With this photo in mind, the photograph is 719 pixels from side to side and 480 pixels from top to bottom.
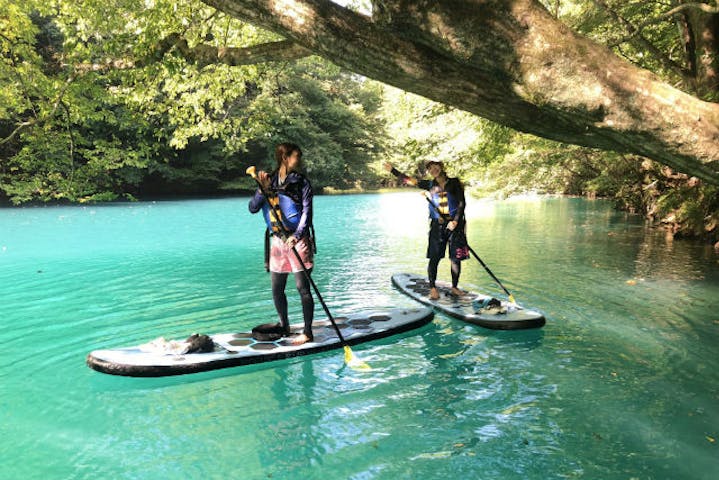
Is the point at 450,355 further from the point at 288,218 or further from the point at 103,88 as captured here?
the point at 103,88

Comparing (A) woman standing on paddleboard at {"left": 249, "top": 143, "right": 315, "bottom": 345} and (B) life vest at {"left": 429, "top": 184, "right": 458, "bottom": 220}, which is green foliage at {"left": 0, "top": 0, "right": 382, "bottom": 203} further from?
(B) life vest at {"left": 429, "top": 184, "right": 458, "bottom": 220}

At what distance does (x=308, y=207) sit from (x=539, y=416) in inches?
117

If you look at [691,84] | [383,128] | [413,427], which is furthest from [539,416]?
[383,128]

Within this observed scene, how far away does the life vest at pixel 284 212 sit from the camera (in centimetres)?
545

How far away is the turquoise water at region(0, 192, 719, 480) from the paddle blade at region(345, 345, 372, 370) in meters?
0.08

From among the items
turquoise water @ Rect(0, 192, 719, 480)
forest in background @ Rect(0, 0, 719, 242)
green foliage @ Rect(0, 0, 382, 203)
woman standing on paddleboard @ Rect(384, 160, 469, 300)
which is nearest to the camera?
turquoise water @ Rect(0, 192, 719, 480)

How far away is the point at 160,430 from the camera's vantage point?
4004mm

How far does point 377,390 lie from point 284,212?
83.4 inches

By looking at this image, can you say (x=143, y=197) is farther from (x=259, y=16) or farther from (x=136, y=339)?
(x=259, y=16)

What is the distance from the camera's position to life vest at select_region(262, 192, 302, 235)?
545cm

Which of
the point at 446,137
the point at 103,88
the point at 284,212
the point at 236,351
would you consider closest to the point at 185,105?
the point at 103,88

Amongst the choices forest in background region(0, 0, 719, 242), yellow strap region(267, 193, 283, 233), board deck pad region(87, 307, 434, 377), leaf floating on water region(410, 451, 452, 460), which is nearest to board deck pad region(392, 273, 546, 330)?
board deck pad region(87, 307, 434, 377)

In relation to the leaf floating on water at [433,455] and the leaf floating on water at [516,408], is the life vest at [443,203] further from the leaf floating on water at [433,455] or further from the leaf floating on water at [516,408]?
the leaf floating on water at [433,455]

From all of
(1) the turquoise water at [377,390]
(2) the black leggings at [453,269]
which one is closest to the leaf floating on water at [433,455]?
(1) the turquoise water at [377,390]
